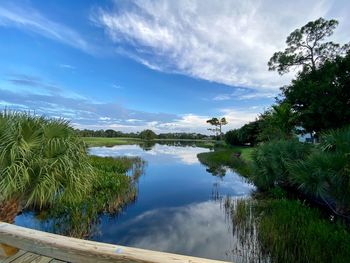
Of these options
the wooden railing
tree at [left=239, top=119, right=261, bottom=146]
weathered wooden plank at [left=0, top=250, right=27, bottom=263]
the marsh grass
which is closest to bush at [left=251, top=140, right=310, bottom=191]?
the marsh grass

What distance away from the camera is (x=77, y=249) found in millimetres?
2160

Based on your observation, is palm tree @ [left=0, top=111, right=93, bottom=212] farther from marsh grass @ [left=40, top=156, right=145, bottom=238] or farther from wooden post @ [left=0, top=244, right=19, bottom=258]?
wooden post @ [left=0, top=244, right=19, bottom=258]

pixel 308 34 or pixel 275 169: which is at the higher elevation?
pixel 308 34

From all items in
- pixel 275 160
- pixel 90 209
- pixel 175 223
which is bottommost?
pixel 175 223

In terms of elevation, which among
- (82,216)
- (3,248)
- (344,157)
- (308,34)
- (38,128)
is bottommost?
(82,216)

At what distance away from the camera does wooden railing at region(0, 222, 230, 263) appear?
1.91 meters

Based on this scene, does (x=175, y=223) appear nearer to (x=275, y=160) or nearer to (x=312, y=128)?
(x=275, y=160)

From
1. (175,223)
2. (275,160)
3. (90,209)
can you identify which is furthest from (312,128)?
(90,209)

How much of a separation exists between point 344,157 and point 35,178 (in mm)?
7215

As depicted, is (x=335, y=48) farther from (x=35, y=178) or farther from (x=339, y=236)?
(x=35, y=178)

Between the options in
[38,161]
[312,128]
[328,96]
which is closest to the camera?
[38,161]

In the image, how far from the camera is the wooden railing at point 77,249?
1.91 m

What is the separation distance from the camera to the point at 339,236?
507 cm

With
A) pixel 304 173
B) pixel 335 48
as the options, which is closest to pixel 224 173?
pixel 304 173
